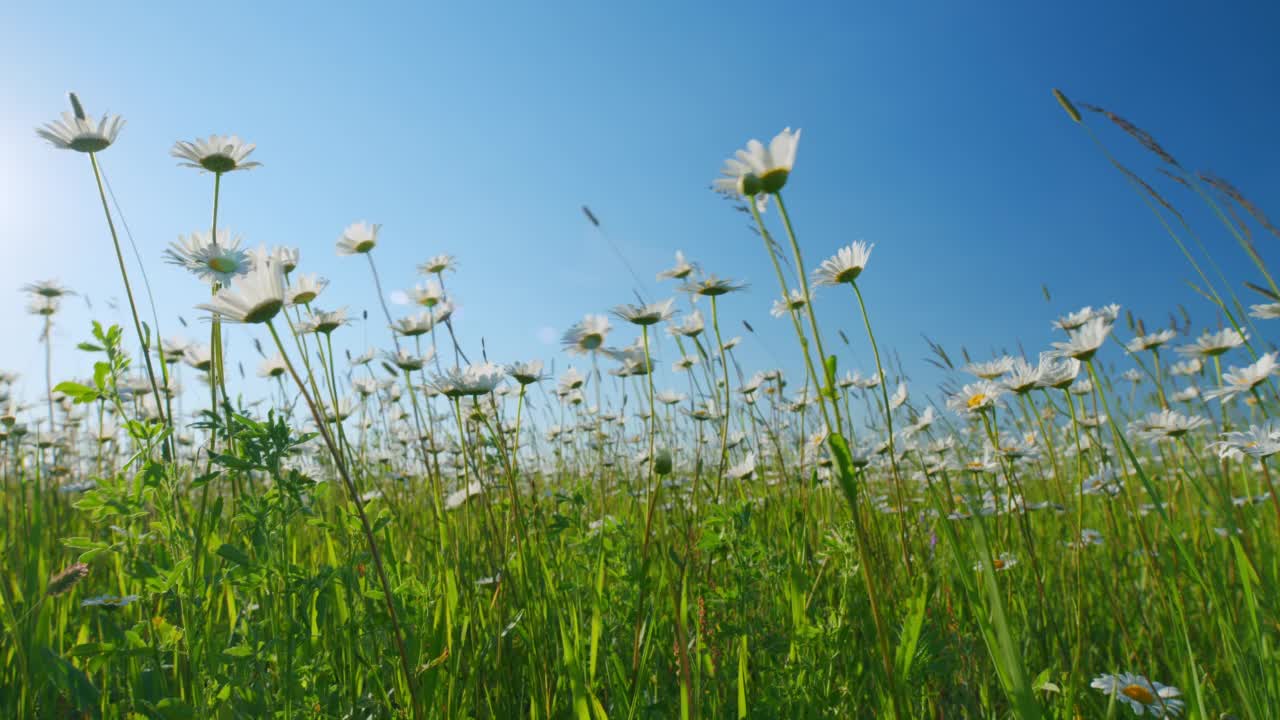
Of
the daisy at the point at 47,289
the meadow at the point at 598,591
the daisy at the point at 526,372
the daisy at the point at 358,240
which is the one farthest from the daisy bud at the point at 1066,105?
the daisy at the point at 47,289

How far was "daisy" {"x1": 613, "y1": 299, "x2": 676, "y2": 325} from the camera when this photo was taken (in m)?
2.07

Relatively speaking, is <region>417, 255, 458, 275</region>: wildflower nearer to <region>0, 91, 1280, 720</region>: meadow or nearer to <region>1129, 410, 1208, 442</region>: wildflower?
<region>0, 91, 1280, 720</region>: meadow

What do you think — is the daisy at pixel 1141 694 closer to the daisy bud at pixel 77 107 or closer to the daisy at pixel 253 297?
the daisy at pixel 253 297

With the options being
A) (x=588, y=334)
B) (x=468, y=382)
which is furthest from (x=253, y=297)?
(x=588, y=334)

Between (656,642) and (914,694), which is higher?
(656,642)

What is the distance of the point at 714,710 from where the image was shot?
1354mm

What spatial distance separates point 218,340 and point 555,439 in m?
3.94

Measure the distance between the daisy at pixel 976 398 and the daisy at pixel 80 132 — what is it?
108 inches

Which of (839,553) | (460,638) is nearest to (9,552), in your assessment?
(460,638)

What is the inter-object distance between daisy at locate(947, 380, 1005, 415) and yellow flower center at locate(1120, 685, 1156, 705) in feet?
2.81

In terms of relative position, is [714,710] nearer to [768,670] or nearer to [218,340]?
[768,670]

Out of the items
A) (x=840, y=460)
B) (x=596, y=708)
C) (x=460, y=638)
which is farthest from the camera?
(x=460, y=638)

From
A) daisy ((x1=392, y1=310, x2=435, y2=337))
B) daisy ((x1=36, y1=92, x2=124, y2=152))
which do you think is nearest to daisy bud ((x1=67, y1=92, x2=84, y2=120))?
daisy ((x1=36, y1=92, x2=124, y2=152))

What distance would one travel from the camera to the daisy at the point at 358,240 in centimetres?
281
